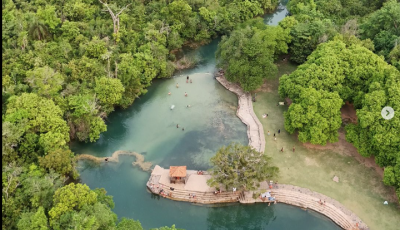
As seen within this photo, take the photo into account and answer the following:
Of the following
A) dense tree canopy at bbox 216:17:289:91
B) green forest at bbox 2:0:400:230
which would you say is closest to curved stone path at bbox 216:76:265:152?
dense tree canopy at bbox 216:17:289:91

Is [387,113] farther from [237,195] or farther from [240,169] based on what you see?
[237,195]

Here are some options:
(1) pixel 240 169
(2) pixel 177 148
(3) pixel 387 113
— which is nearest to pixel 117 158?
(2) pixel 177 148

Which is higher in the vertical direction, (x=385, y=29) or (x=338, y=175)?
(x=385, y=29)

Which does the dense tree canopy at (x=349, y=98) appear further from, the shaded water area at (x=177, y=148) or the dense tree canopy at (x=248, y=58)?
the shaded water area at (x=177, y=148)

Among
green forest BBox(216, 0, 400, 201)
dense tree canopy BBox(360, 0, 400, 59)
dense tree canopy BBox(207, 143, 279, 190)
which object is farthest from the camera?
dense tree canopy BBox(360, 0, 400, 59)

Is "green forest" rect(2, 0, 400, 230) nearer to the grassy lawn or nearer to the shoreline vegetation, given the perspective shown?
the grassy lawn
